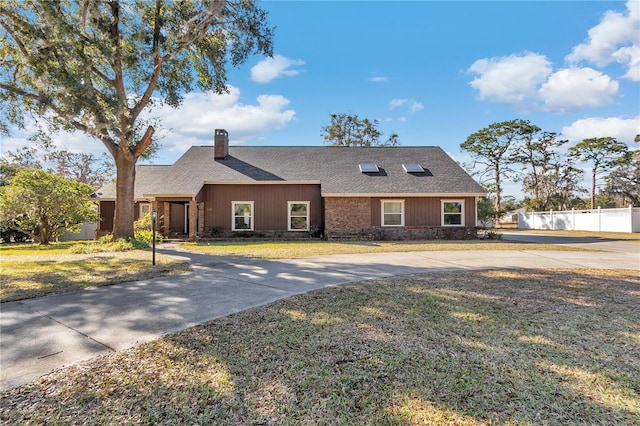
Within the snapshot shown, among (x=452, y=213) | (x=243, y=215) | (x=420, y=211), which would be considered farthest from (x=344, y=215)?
(x=452, y=213)

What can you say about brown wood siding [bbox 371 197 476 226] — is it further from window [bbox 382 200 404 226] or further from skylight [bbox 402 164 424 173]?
skylight [bbox 402 164 424 173]

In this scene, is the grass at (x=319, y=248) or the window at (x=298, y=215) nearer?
the grass at (x=319, y=248)

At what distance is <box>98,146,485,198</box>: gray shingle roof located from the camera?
56.2 feet

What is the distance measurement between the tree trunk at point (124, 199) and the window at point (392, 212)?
11909 millimetres

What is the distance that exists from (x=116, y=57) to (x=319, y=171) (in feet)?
34.8

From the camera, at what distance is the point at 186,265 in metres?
8.15

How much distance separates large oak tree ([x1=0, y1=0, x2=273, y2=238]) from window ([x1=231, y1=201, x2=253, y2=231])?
19.1 ft

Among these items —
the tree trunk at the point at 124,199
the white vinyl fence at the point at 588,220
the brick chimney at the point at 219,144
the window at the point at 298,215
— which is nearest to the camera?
the tree trunk at the point at 124,199

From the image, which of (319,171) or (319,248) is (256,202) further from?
(319,248)

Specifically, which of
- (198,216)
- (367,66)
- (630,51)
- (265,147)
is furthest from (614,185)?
(198,216)

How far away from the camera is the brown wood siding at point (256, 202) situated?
17781 millimetres

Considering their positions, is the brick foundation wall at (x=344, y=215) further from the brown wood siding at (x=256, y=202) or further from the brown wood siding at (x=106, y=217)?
the brown wood siding at (x=106, y=217)

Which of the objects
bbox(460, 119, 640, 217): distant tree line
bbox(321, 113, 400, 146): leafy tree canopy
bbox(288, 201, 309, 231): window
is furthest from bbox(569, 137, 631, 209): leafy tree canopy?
bbox(288, 201, 309, 231): window

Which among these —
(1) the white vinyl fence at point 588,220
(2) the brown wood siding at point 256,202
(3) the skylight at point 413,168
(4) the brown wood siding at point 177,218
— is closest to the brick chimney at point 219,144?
(2) the brown wood siding at point 256,202
